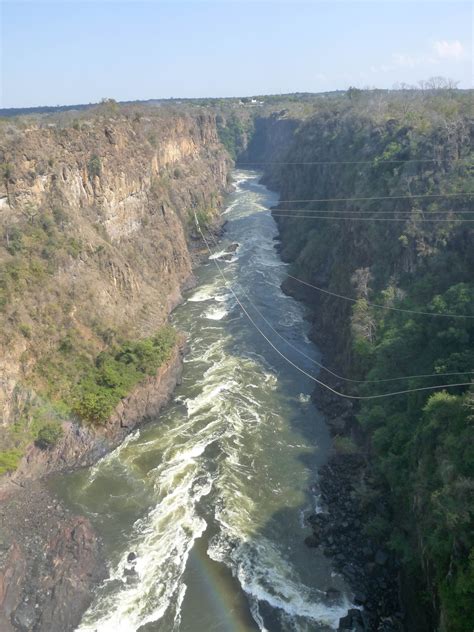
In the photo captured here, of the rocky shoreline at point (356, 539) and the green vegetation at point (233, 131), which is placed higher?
the green vegetation at point (233, 131)

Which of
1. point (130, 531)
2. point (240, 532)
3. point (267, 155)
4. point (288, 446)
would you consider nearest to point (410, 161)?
point (288, 446)

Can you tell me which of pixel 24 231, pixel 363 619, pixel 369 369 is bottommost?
pixel 363 619

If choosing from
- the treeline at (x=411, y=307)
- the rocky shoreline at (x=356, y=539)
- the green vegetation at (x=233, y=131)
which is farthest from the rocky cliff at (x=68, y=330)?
the green vegetation at (x=233, y=131)

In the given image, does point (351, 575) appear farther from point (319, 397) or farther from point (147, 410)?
point (147, 410)

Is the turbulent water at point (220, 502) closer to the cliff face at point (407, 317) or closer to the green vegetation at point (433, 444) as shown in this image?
the cliff face at point (407, 317)

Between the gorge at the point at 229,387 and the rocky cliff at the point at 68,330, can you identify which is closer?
the gorge at the point at 229,387

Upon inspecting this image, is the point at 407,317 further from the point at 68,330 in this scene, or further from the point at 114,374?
the point at 68,330
